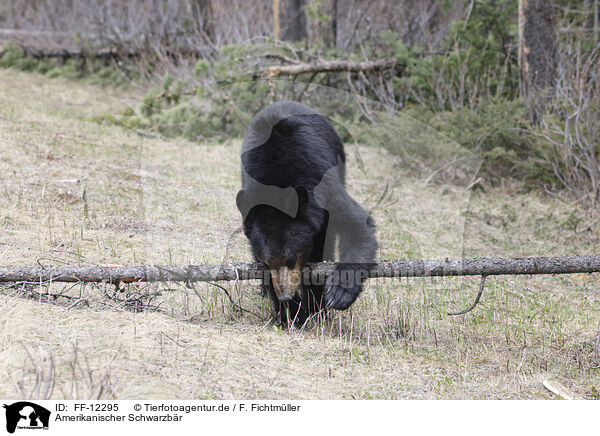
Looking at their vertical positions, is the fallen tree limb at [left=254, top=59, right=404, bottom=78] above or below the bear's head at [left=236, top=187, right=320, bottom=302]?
above

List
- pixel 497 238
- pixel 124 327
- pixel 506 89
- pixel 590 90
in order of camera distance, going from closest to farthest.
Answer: pixel 124 327 < pixel 497 238 < pixel 590 90 < pixel 506 89

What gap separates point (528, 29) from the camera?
9.24 meters

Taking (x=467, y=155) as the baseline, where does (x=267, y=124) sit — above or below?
above

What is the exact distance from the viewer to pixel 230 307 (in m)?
4.50

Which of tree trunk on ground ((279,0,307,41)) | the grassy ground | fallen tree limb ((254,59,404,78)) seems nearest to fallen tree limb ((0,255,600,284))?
the grassy ground

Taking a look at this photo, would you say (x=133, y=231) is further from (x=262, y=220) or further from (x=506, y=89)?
(x=506, y=89)

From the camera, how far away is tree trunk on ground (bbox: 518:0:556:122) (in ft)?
30.0

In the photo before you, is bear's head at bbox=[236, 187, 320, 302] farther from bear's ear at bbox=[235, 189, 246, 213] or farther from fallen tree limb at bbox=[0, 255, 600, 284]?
fallen tree limb at bbox=[0, 255, 600, 284]

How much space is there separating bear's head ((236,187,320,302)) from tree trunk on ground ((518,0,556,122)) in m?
6.48

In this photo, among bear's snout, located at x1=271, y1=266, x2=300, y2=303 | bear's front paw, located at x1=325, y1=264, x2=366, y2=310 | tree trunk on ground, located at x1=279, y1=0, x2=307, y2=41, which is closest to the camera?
bear's snout, located at x1=271, y1=266, x2=300, y2=303

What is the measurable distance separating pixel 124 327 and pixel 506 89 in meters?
7.92

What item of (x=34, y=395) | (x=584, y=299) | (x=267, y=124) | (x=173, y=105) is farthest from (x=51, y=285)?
(x=173, y=105)

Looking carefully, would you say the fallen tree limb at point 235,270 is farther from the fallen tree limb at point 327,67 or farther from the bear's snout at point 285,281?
the fallen tree limb at point 327,67
